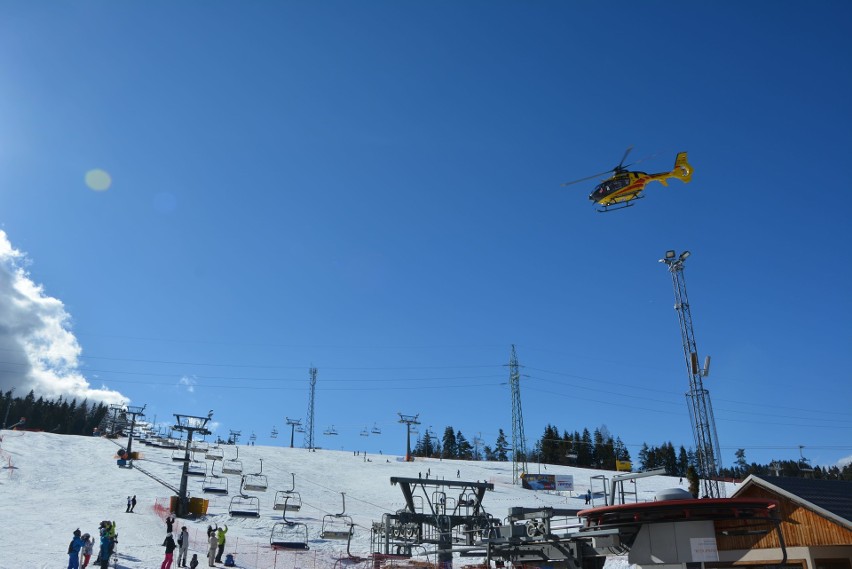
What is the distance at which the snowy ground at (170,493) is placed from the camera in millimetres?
30403

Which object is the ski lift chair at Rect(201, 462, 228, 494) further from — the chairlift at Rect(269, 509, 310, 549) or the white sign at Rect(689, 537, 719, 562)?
the white sign at Rect(689, 537, 719, 562)

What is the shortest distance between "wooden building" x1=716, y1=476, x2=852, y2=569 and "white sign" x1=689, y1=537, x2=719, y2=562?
13030mm

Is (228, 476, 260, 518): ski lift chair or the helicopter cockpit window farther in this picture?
(228, 476, 260, 518): ski lift chair

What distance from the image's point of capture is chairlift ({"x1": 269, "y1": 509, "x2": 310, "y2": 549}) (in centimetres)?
3372

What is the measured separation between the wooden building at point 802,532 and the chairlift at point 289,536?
21063 mm

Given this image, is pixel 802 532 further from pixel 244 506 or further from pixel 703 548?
pixel 244 506

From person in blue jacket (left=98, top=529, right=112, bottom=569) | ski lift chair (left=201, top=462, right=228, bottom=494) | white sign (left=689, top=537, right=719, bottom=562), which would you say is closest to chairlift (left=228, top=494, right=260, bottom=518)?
ski lift chair (left=201, top=462, right=228, bottom=494)

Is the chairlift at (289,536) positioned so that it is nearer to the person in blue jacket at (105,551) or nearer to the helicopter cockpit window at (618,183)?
the person in blue jacket at (105,551)

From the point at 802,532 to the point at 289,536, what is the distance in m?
27.4

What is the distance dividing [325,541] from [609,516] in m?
31.8

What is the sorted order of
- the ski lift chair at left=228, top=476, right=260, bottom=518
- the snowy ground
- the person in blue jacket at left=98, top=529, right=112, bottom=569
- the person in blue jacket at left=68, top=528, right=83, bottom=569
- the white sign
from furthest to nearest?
the ski lift chair at left=228, top=476, right=260, bottom=518 < the snowy ground < the person in blue jacket at left=98, top=529, right=112, bottom=569 < the person in blue jacket at left=68, top=528, right=83, bottom=569 < the white sign

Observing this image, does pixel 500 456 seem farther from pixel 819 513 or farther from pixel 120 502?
pixel 819 513

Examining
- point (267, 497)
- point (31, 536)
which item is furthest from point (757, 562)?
point (267, 497)

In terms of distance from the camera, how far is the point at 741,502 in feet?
28.3
